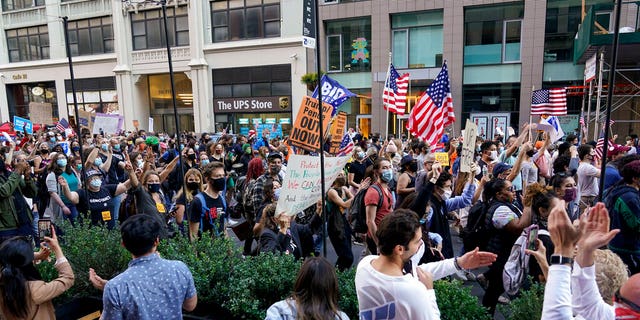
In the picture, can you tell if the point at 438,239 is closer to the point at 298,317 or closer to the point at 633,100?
the point at 298,317

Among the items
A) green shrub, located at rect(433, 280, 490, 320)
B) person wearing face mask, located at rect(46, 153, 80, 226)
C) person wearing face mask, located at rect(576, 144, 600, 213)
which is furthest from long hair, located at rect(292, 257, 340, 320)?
person wearing face mask, located at rect(576, 144, 600, 213)

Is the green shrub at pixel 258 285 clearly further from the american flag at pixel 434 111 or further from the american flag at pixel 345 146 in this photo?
the american flag at pixel 345 146

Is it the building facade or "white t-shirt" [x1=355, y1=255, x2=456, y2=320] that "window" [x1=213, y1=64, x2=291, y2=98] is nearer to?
the building facade

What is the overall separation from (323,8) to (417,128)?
713 inches

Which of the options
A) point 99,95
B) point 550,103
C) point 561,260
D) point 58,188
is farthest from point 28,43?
point 561,260

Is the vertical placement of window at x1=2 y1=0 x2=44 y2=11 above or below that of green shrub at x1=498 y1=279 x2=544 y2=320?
above

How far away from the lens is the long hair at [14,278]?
9.12 ft

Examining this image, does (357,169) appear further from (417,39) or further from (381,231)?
(417,39)

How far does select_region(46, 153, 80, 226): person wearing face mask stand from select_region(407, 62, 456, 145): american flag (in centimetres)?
662

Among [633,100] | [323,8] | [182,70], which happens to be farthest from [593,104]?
[182,70]

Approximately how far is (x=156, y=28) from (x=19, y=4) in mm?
14143

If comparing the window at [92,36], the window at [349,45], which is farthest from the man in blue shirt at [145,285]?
the window at [92,36]

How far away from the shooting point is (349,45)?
2484cm

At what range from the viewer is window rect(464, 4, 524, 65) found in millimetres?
21578
